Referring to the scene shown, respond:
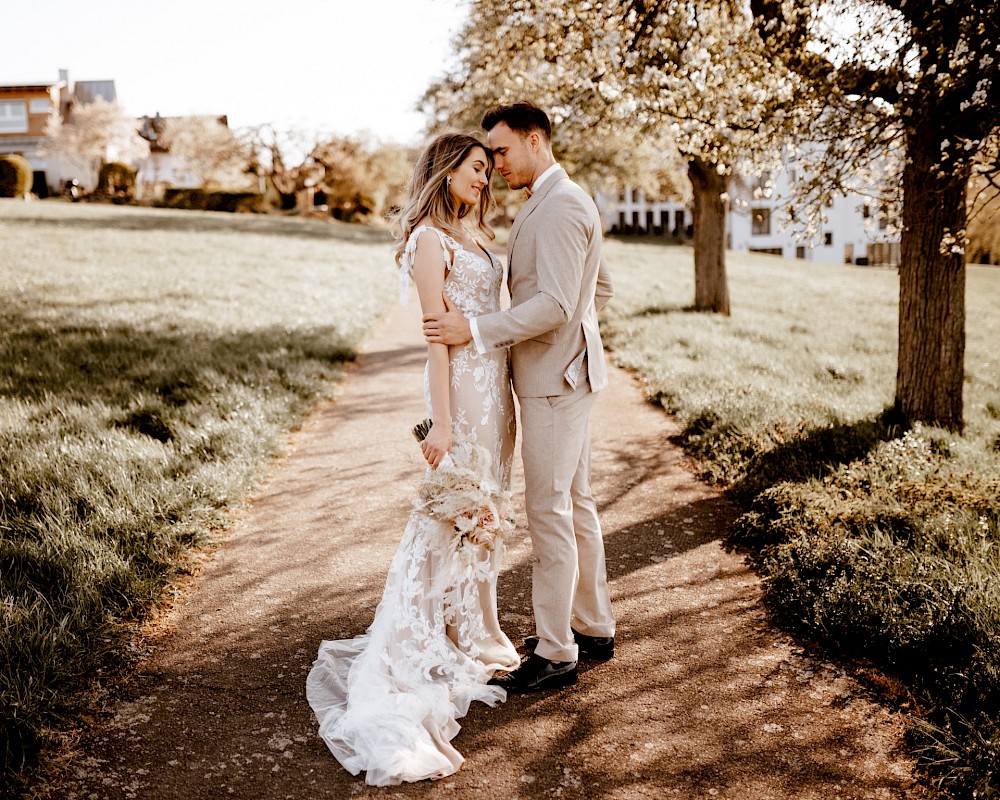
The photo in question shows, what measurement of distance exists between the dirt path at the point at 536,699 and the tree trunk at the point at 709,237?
9417 mm

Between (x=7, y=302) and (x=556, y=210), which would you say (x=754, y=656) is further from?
A: (x=7, y=302)

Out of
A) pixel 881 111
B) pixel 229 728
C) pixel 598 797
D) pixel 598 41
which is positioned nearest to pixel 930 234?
pixel 881 111

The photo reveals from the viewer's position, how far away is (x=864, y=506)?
4879mm

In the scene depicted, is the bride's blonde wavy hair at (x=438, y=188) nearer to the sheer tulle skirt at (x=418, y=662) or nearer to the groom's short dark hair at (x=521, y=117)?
the groom's short dark hair at (x=521, y=117)

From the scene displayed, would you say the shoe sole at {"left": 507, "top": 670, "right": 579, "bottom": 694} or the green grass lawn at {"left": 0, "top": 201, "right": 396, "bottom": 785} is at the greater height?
the green grass lawn at {"left": 0, "top": 201, "right": 396, "bottom": 785}

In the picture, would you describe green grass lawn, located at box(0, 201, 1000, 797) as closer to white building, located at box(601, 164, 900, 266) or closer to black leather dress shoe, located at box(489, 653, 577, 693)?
black leather dress shoe, located at box(489, 653, 577, 693)

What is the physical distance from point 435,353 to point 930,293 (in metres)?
5.10

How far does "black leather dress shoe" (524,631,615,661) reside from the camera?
3.77 m

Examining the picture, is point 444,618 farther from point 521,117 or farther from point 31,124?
point 31,124

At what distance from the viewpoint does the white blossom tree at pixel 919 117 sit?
568cm

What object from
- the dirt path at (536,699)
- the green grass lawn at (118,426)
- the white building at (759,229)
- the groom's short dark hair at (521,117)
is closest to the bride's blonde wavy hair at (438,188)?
the groom's short dark hair at (521,117)

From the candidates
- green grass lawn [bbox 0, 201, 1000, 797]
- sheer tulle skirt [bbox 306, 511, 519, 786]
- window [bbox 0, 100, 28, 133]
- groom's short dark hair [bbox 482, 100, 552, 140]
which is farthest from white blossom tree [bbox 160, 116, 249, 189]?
sheer tulle skirt [bbox 306, 511, 519, 786]

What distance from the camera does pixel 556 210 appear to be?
10.7 feet

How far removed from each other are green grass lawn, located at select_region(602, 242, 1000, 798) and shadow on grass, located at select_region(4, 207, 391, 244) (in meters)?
22.4
